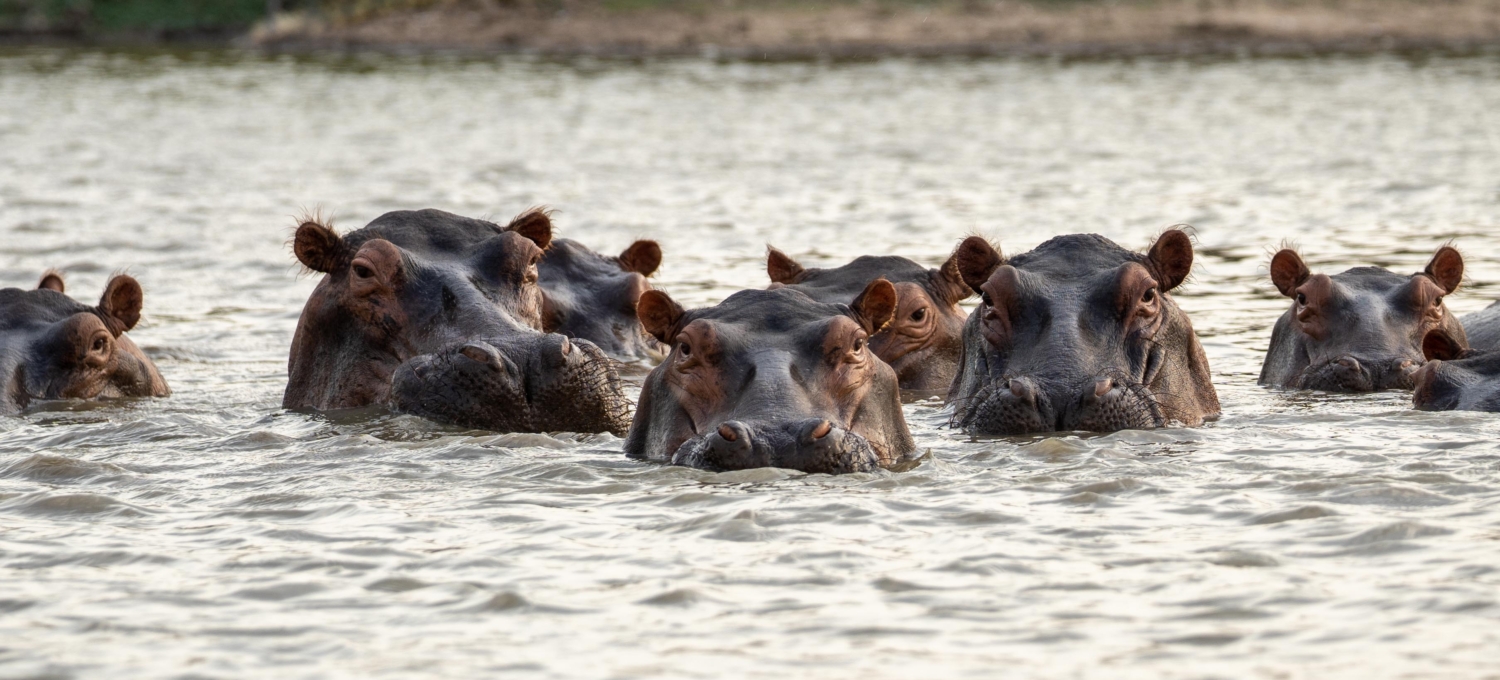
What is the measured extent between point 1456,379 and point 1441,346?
1.26 ft

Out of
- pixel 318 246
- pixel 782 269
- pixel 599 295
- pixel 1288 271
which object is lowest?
pixel 599 295

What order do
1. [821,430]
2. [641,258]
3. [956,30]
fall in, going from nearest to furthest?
1. [821,430]
2. [641,258]
3. [956,30]

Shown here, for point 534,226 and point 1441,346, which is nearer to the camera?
point 1441,346

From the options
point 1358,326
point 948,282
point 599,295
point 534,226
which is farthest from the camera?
point 599,295

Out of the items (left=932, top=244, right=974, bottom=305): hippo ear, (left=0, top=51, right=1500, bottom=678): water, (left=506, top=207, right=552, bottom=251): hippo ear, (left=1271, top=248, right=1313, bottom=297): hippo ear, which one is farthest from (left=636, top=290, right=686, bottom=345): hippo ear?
(left=1271, top=248, right=1313, bottom=297): hippo ear

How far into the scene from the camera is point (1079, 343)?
910cm

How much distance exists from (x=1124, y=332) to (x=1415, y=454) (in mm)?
1346

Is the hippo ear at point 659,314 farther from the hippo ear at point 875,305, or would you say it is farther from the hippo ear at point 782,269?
the hippo ear at point 782,269

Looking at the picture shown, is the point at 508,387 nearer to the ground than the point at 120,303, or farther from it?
nearer to the ground

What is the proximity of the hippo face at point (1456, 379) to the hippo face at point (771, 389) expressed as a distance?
264 cm

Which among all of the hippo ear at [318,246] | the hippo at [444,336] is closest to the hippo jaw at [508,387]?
the hippo at [444,336]

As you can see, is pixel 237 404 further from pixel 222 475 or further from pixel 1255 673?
pixel 1255 673

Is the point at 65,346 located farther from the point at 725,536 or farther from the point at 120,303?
the point at 725,536

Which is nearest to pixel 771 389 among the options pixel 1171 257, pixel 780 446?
pixel 780 446
